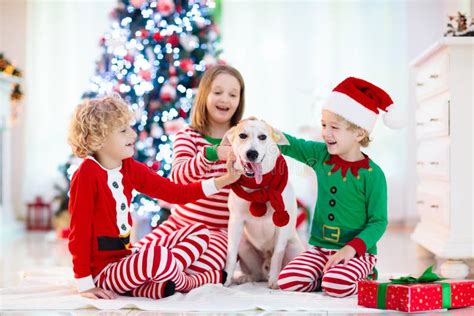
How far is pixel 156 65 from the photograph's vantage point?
12.9ft

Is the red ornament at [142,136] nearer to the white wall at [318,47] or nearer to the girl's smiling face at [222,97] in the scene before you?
the girl's smiling face at [222,97]

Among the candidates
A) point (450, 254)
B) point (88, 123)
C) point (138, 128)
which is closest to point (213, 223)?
point (88, 123)

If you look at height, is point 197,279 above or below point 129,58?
below

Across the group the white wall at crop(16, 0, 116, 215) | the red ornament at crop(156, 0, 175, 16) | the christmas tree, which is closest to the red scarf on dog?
the christmas tree

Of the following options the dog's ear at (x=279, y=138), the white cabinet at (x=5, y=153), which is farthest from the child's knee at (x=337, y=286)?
the white cabinet at (x=5, y=153)

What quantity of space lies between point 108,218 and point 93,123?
30 cm

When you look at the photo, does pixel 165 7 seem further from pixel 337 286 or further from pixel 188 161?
pixel 337 286

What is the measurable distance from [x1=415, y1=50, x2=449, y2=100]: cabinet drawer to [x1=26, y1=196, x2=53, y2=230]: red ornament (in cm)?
330

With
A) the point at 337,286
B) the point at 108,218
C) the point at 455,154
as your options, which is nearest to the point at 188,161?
the point at 108,218

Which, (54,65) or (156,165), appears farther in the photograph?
(54,65)

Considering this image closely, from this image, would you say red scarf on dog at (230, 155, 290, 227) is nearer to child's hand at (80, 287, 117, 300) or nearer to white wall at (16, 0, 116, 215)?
child's hand at (80, 287, 117, 300)

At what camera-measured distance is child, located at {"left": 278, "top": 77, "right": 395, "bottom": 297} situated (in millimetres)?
2377

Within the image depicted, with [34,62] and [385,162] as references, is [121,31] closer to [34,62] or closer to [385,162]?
[34,62]

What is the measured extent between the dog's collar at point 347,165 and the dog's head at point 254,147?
0.23m
